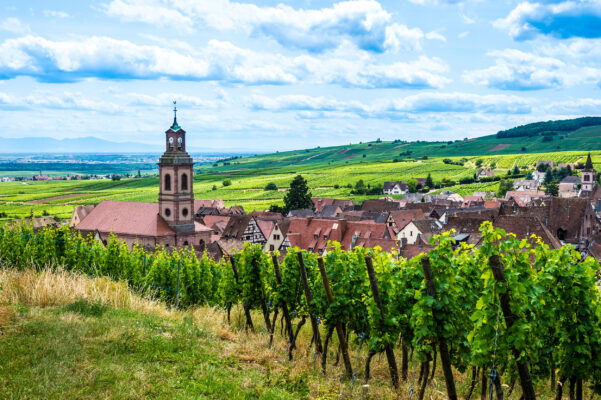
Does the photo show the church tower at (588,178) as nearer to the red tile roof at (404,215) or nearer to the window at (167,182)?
the red tile roof at (404,215)

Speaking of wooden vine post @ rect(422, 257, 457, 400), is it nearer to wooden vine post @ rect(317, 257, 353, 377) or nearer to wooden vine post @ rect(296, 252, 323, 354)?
wooden vine post @ rect(317, 257, 353, 377)

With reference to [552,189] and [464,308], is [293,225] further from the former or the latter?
[552,189]

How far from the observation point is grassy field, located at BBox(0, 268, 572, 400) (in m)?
8.52

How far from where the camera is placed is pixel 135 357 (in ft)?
32.2

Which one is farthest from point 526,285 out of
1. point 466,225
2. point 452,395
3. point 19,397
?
point 466,225

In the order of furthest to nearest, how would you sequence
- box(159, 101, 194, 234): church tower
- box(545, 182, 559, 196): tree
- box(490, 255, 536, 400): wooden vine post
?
box(545, 182, 559, 196): tree
box(159, 101, 194, 234): church tower
box(490, 255, 536, 400): wooden vine post

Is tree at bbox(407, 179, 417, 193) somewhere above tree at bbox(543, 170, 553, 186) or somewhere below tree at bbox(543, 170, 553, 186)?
below

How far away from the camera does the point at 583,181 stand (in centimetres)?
12962

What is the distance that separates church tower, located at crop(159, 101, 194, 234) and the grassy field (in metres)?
50.5

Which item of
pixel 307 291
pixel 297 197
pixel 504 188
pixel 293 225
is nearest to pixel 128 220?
pixel 293 225

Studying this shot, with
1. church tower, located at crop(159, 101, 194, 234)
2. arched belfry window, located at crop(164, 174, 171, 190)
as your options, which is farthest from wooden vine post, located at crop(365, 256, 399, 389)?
arched belfry window, located at crop(164, 174, 171, 190)

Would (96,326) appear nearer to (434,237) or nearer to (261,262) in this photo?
(261,262)

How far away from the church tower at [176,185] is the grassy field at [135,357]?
5048cm

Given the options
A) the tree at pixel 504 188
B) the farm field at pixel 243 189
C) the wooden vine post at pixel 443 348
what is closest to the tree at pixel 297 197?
the farm field at pixel 243 189
